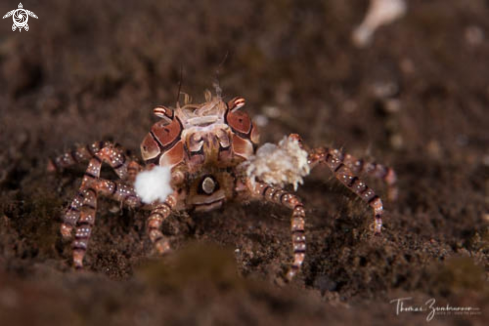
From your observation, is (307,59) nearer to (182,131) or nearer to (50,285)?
(182,131)

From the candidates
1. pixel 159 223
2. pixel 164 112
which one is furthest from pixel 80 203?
pixel 164 112

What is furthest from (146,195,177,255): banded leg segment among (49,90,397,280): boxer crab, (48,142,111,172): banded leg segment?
(48,142,111,172): banded leg segment

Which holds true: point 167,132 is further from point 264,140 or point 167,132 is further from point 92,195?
point 264,140

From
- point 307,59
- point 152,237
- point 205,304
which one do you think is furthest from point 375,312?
point 307,59

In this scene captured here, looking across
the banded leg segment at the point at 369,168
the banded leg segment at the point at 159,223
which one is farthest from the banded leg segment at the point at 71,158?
the banded leg segment at the point at 369,168

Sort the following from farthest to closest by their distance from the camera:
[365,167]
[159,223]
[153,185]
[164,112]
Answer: [365,167]
[164,112]
[153,185]
[159,223]

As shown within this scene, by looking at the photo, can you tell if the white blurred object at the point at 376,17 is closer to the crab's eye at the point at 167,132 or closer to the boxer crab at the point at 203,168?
the boxer crab at the point at 203,168
